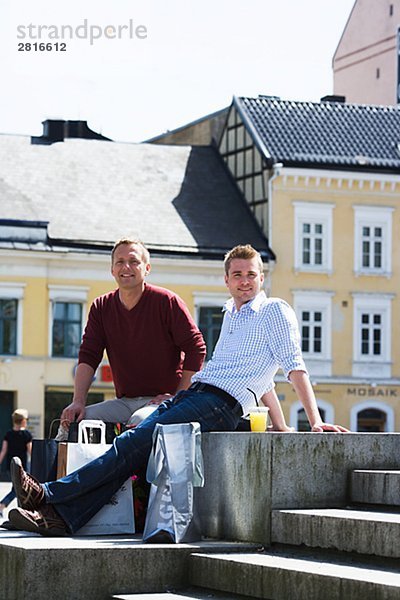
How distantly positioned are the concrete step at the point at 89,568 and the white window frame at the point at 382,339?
35516 millimetres

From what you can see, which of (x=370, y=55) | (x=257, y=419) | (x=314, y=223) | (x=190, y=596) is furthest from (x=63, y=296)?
(x=190, y=596)

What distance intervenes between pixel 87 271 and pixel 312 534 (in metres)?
33.7

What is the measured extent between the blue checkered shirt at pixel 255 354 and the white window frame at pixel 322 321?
3387cm

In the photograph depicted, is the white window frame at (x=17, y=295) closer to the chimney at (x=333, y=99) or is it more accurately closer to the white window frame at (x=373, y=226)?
the white window frame at (x=373, y=226)

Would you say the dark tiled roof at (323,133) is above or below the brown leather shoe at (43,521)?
above

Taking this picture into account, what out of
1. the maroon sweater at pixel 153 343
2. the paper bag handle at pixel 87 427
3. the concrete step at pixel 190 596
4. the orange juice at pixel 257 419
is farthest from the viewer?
the maroon sweater at pixel 153 343

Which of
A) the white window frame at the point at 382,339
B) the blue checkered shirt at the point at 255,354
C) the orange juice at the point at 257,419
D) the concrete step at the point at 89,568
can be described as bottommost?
the concrete step at the point at 89,568

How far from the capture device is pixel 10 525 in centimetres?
714

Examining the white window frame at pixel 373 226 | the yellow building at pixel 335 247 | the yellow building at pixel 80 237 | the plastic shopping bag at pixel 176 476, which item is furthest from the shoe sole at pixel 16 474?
the white window frame at pixel 373 226

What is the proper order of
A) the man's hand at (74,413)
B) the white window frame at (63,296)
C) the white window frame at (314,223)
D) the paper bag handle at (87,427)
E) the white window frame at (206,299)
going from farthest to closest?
1. the white window frame at (314,223)
2. the white window frame at (206,299)
3. the white window frame at (63,296)
4. the man's hand at (74,413)
5. the paper bag handle at (87,427)

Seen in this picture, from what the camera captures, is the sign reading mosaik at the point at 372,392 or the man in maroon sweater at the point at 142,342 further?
the sign reading mosaik at the point at 372,392

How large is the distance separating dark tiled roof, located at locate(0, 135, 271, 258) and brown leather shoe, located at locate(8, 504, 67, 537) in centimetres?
3291

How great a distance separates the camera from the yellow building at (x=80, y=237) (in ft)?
128

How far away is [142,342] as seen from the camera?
820 centimetres
